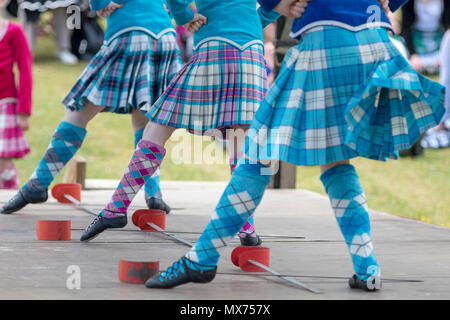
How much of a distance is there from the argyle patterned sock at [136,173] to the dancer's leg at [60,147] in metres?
0.66

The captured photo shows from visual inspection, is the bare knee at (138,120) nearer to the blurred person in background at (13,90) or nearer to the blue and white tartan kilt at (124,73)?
the blue and white tartan kilt at (124,73)

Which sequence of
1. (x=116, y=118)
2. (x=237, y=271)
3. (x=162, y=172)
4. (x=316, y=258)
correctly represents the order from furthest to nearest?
(x=116, y=118)
(x=162, y=172)
(x=316, y=258)
(x=237, y=271)

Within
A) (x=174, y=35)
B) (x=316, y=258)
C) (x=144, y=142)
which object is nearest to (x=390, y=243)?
(x=316, y=258)

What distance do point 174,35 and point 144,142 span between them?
80 centimetres

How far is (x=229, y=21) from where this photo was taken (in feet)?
9.77

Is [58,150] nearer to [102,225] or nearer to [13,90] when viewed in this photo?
[102,225]

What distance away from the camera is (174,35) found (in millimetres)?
3688

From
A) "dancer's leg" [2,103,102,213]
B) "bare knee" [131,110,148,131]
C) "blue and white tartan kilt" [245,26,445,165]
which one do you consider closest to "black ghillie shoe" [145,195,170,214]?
"bare knee" [131,110,148,131]

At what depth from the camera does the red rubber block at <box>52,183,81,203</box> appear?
4.30 metres

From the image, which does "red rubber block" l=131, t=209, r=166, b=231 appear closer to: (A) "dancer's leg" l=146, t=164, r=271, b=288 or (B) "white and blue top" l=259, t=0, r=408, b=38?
(A) "dancer's leg" l=146, t=164, r=271, b=288

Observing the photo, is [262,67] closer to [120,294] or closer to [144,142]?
[144,142]

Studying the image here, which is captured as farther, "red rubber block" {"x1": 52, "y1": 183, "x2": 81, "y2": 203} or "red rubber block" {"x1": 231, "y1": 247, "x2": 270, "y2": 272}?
"red rubber block" {"x1": 52, "y1": 183, "x2": 81, "y2": 203}

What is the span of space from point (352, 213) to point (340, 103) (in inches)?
13.4

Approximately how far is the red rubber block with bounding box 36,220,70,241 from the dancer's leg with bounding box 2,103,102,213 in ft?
1.89
